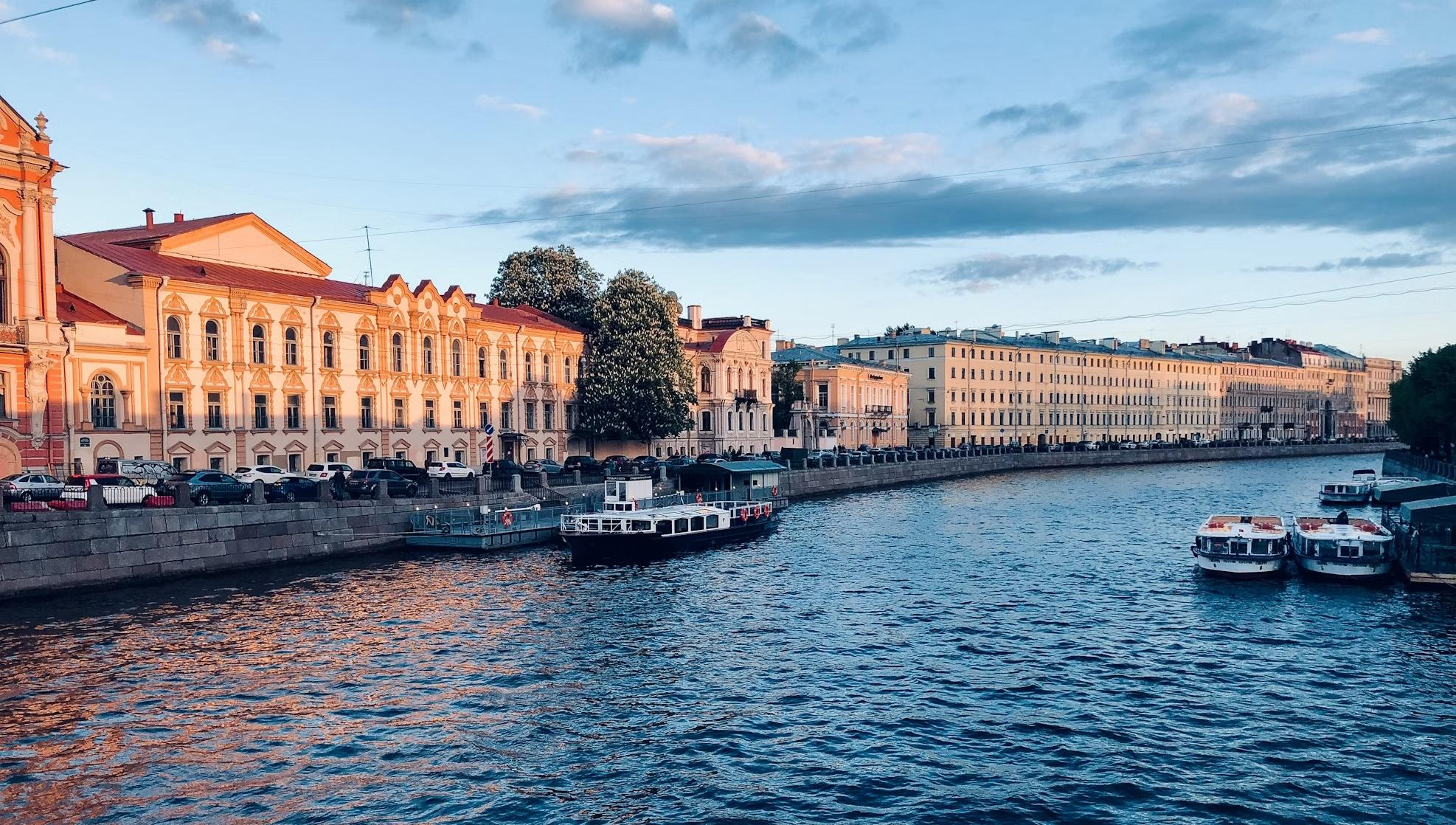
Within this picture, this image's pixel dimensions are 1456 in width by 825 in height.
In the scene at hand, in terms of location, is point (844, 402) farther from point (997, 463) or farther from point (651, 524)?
point (651, 524)

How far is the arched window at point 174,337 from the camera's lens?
166ft

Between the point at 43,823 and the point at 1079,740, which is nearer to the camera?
the point at 43,823

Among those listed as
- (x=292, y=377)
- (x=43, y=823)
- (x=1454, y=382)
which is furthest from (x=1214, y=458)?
(x=43, y=823)

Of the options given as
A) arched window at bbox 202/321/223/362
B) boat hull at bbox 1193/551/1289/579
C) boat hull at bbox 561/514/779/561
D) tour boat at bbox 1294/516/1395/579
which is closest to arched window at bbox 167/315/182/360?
arched window at bbox 202/321/223/362

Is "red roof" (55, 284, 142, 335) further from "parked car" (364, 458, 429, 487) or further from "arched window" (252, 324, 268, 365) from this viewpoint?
"parked car" (364, 458, 429, 487)

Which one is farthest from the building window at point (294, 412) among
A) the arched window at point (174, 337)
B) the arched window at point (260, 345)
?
the arched window at point (174, 337)

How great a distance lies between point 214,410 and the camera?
52594 mm

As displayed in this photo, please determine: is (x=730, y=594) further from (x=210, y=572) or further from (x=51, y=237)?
(x=51, y=237)

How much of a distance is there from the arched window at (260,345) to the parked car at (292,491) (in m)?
12.7

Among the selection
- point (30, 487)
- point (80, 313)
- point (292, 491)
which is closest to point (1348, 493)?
point (292, 491)

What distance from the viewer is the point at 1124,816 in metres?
17.3

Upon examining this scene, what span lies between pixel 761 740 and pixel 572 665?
711 cm

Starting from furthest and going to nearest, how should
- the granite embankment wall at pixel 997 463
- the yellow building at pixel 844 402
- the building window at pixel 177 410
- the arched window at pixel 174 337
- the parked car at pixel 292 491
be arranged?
1. the yellow building at pixel 844 402
2. the granite embankment wall at pixel 997 463
3. the arched window at pixel 174 337
4. the building window at pixel 177 410
5. the parked car at pixel 292 491

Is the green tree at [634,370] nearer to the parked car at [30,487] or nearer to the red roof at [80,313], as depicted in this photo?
the red roof at [80,313]
